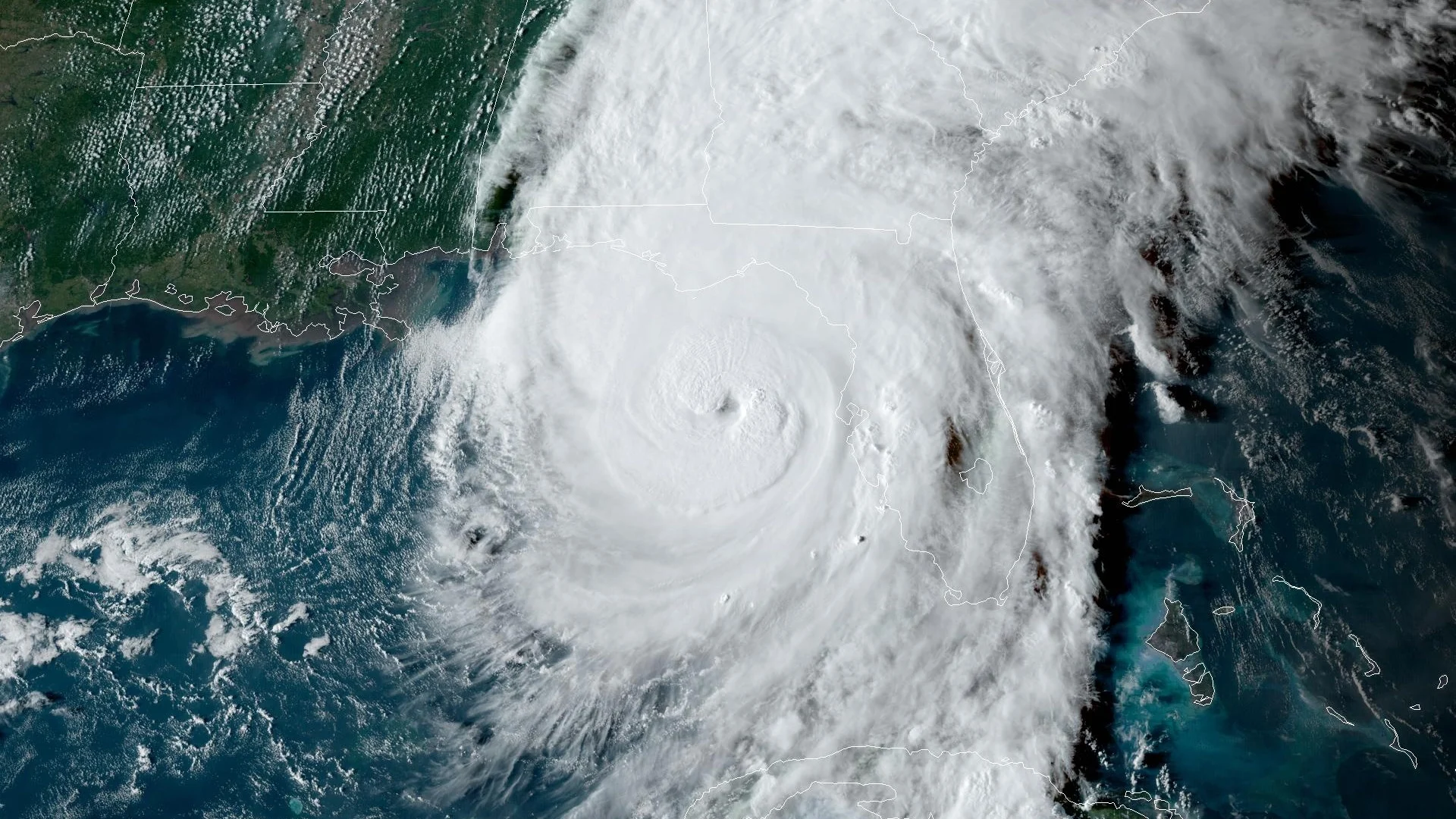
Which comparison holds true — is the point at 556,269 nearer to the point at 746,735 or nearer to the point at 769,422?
the point at 769,422

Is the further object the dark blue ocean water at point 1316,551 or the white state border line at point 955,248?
the white state border line at point 955,248

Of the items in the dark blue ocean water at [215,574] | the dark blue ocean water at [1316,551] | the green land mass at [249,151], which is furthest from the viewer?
the green land mass at [249,151]

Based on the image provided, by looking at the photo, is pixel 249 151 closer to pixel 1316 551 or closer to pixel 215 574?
pixel 215 574

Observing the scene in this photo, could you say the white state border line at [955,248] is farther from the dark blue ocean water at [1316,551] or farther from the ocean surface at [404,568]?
the ocean surface at [404,568]

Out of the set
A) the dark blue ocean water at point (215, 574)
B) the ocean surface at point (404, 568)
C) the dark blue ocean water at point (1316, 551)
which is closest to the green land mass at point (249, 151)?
the ocean surface at point (404, 568)

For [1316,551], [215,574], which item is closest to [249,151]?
[215,574]

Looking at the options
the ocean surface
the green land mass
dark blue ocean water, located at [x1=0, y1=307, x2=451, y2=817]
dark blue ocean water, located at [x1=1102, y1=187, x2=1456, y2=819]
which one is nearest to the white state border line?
dark blue ocean water, located at [x1=1102, y1=187, x2=1456, y2=819]

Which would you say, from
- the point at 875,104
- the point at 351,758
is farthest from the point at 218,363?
the point at 875,104
